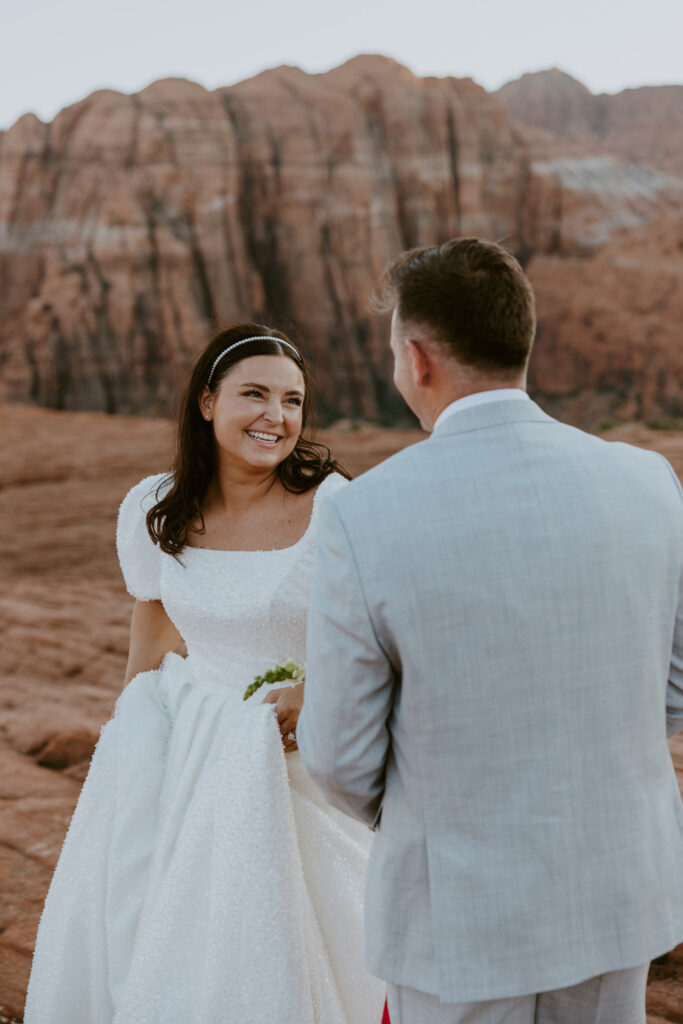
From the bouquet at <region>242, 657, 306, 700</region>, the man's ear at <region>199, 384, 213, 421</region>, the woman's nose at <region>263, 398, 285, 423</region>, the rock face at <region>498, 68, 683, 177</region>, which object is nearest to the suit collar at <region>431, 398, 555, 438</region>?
the bouquet at <region>242, 657, 306, 700</region>

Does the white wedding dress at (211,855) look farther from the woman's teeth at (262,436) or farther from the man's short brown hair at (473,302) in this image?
the man's short brown hair at (473,302)

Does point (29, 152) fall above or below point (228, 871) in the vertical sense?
above

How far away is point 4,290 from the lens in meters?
26.3

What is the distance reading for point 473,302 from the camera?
4.43ft

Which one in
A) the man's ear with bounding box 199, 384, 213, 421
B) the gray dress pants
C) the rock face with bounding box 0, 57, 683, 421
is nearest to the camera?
the gray dress pants

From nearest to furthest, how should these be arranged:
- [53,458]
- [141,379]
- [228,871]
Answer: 1. [228,871]
2. [53,458]
3. [141,379]

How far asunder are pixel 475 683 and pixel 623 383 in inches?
1064

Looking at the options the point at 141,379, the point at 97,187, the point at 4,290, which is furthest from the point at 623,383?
the point at 4,290

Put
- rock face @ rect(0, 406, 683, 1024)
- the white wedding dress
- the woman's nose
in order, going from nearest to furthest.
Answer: the white wedding dress → the woman's nose → rock face @ rect(0, 406, 683, 1024)

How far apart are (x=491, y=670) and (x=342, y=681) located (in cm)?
23

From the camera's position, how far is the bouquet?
6.59 feet

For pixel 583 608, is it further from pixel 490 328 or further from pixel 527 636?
pixel 490 328

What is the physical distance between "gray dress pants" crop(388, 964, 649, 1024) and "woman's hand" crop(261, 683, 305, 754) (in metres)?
0.70

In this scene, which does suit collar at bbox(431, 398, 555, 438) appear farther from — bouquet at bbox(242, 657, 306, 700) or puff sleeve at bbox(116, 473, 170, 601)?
puff sleeve at bbox(116, 473, 170, 601)
